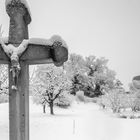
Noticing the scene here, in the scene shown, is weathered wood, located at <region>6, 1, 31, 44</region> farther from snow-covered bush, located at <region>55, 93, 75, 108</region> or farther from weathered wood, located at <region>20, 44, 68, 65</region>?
snow-covered bush, located at <region>55, 93, 75, 108</region>

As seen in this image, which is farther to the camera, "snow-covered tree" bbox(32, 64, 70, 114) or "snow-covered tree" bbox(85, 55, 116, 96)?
"snow-covered tree" bbox(85, 55, 116, 96)

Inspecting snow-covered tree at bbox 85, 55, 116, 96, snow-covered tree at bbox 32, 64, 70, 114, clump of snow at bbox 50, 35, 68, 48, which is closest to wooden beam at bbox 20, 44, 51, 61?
clump of snow at bbox 50, 35, 68, 48

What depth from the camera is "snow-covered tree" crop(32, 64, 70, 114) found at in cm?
2447

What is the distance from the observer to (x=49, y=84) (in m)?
24.9

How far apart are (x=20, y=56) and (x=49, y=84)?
21.7 m

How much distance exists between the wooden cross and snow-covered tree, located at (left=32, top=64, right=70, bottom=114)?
20991 millimetres

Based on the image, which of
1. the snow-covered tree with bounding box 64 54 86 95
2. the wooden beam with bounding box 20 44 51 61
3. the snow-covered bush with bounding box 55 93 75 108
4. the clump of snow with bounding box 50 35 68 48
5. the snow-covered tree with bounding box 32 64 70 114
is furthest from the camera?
the snow-covered tree with bounding box 64 54 86 95

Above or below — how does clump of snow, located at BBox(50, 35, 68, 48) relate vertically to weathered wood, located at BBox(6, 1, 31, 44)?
below

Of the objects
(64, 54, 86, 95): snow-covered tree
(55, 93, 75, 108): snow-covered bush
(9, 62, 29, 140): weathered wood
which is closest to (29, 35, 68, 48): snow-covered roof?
(9, 62, 29, 140): weathered wood

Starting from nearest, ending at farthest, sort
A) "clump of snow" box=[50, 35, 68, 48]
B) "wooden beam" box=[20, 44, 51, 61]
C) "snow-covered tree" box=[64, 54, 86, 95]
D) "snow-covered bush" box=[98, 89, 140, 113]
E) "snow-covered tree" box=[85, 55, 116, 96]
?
"clump of snow" box=[50, 35, 68, 48] → "wooden beam" box=[20, 44, 51, 61] → "snow-covered bush" box=[98, 89, 140, 113] → "snow-covered tree" box=[64, 54, 86, 95] → "snow-covered tree" box=[85, 55, 116, 96]

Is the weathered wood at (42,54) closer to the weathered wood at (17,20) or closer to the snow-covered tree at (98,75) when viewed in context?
the weathered wood at (17,20)

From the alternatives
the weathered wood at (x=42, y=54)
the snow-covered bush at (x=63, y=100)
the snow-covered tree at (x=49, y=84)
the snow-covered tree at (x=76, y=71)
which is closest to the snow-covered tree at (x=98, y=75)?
the snow-covered tree at (x=76, y=71)

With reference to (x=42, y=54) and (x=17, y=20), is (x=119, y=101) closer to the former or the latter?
(x=42, y=54)

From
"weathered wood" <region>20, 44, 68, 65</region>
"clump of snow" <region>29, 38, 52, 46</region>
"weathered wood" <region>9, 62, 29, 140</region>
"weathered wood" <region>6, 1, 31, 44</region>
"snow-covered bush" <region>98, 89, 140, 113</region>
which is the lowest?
"snow-covered bush" <region>98, 89, 140, 113</region>
